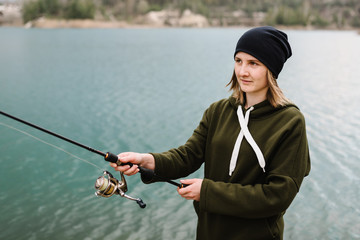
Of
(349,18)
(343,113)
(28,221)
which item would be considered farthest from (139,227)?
(349,18)

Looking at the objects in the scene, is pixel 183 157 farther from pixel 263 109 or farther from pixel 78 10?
pixel 78 10

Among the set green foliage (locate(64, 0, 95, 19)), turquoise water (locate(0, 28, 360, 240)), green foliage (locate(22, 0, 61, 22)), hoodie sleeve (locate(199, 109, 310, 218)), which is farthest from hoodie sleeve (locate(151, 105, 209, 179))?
green foliage (locate(22, 0, 61, 22))

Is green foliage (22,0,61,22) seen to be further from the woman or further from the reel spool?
the woman

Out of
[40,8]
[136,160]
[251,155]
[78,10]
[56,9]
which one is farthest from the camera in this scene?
[56,9]

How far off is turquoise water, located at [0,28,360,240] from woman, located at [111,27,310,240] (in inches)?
119

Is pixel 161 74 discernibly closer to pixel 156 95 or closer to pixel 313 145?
pixel 156 95

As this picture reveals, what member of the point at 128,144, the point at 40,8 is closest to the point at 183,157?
the point at 128,144

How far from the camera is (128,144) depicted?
318 inches

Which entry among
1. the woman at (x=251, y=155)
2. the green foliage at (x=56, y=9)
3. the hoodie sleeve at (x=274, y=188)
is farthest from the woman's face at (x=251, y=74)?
the green foliage at (x=56, y=9)

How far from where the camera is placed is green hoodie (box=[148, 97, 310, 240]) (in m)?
1.69

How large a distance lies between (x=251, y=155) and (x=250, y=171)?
8 centimetres

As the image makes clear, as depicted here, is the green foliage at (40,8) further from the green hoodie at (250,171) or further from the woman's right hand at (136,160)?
the green hoodie at (250,171)

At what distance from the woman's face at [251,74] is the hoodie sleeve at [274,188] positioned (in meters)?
0.27

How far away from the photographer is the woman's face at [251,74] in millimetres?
1853
